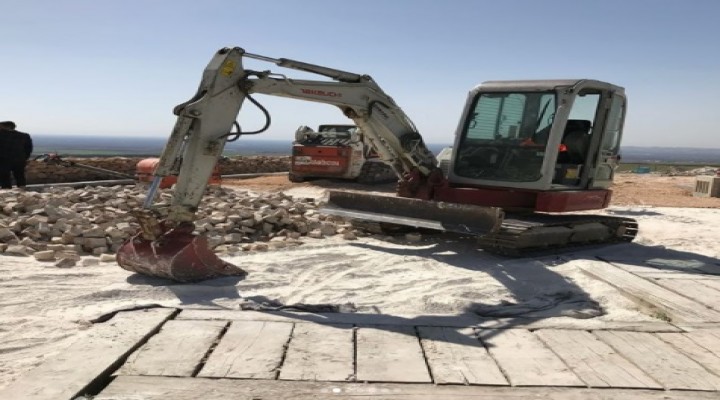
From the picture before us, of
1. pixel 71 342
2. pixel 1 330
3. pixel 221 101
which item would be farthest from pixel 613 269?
pixel 1 330

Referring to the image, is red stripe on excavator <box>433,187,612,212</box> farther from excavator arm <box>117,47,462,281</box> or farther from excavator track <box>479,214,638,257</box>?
excavator arm <box>117,47,462,281</box>

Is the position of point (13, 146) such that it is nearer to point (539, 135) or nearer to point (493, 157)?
point (493, 157)

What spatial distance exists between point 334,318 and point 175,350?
1272 millimetres

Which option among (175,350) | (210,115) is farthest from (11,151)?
(175,350)

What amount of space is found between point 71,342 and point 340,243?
15.0ft

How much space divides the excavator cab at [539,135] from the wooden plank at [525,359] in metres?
3.90

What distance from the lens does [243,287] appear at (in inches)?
222

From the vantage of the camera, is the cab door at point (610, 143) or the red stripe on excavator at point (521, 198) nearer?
the red stripe on excavator at point (521, 198)

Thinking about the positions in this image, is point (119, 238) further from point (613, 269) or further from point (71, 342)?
point (613, 269)

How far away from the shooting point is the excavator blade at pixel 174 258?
561cm

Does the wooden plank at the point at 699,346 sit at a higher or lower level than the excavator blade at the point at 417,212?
lower

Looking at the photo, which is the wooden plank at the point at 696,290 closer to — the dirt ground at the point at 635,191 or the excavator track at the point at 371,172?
the dirt ground at the point at 635,191

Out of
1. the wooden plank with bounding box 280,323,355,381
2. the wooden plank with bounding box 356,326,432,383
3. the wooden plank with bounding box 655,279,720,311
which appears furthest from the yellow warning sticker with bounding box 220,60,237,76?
the wooden plank with bounding box 655,279,720,311

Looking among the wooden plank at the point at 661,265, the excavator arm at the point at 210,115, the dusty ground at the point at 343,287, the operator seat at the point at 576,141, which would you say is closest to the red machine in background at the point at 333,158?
the operator seat at the point at 576,141
